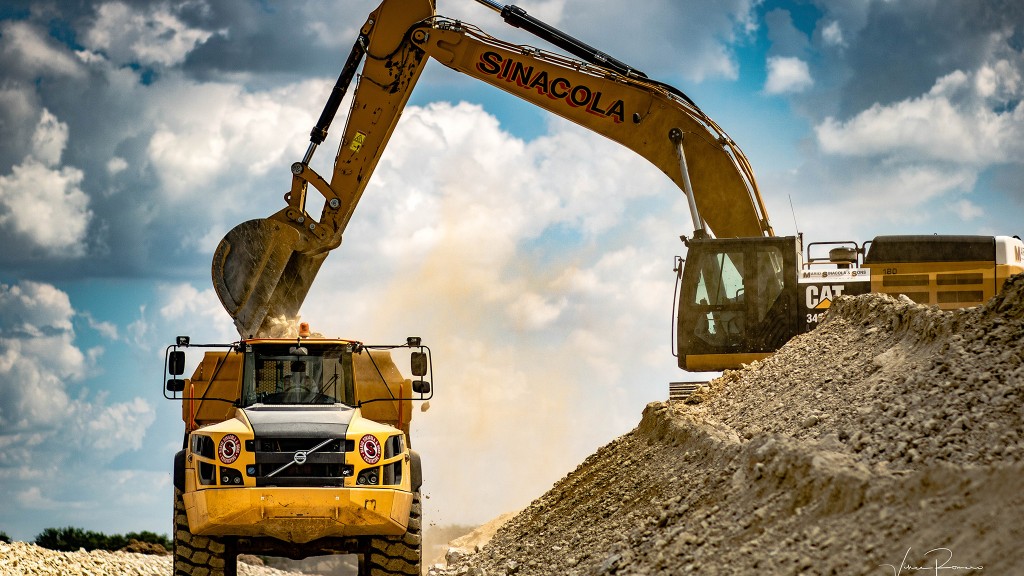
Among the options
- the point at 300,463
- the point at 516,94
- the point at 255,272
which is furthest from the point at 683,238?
the point at 300,463

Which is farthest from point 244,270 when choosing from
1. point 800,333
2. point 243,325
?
point 800,333

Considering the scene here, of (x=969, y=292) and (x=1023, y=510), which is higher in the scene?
(x=969, y=292)

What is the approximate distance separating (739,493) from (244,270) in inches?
351

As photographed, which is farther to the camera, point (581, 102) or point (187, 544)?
point (581, 102)

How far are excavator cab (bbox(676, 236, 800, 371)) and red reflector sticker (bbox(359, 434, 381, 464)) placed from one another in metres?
7.46

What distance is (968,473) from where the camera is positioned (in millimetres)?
8375

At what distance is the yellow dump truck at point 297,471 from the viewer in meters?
10.1

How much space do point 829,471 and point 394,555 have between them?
160 inches

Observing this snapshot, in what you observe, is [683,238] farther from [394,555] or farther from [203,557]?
[203,557]

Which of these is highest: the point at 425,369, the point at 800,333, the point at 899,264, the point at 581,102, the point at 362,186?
the point at 581,102

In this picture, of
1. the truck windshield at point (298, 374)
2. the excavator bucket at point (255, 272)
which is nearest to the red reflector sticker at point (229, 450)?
the truck windshield at point (298, 374)

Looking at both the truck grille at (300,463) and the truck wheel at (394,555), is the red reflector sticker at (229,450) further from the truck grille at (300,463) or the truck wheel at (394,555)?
the truck wheel at (394,555)

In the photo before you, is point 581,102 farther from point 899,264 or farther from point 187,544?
point 187,544

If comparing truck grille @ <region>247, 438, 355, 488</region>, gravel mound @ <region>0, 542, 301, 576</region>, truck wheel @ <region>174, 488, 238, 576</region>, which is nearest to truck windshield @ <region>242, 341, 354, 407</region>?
truck grille @ <region>247, 438, 355, 488</region>
